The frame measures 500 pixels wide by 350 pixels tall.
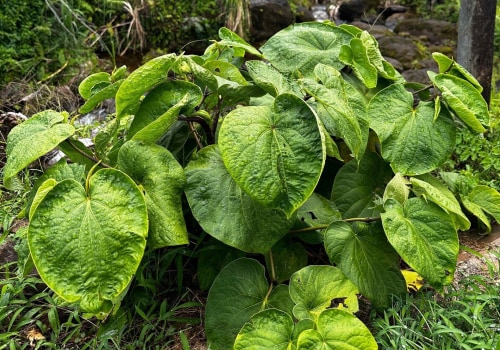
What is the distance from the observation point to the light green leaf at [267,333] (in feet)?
3.85

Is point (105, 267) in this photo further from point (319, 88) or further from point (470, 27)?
point (470, 27)

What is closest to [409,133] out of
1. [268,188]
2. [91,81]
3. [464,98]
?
[464,98]

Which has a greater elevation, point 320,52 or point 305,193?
point 320,52

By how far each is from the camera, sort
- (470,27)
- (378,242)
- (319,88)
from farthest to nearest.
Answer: (470,27), (378,242), (319,88)

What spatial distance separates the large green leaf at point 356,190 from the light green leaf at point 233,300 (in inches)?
15.1

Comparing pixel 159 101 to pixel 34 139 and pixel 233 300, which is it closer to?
pixel 34 139

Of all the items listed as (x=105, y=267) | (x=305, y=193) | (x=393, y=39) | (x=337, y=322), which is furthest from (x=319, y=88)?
(x=393, y=39)

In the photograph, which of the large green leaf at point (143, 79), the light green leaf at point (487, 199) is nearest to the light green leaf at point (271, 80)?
the large green leaf at point (143, 79)

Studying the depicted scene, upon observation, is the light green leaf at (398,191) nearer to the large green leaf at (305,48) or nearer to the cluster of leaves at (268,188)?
the cluster of leaves at (268,188)

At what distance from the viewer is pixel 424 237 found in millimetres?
1305

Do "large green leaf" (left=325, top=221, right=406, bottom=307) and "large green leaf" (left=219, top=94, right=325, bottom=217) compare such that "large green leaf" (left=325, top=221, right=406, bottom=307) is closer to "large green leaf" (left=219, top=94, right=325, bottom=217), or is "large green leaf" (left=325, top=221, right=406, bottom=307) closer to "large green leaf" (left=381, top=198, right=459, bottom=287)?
"large green leaf" (left=381, top=198, right=459, bottom=287)

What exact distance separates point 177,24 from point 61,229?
165 inches

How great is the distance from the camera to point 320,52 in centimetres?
167

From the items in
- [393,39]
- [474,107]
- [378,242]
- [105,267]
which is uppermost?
[474,107]
